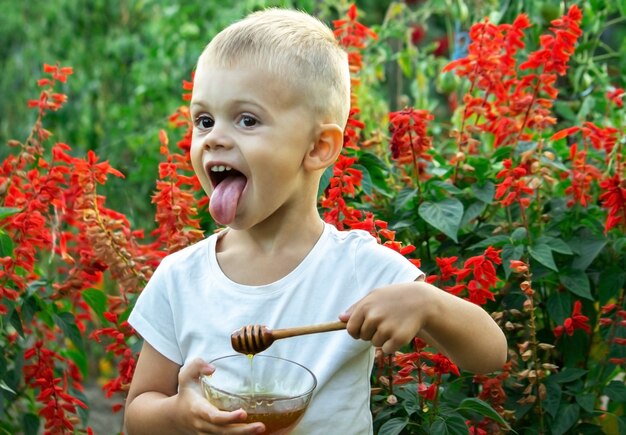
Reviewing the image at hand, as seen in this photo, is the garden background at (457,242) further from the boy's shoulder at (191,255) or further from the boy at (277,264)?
the boy's shoulder at (191,255)

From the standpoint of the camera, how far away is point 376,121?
133 inches

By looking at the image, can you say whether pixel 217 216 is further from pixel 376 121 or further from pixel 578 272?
pixel 376 121

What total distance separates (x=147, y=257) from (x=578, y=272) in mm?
963

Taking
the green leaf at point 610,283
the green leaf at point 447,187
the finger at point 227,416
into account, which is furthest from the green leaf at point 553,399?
the finger at point 227,416

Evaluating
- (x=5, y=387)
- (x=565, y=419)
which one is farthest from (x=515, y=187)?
(x=5, y=387)

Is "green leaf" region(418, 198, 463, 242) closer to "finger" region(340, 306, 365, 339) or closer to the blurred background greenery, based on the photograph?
"finger" region(340, 306, 365, 339)

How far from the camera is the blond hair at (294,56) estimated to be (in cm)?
181

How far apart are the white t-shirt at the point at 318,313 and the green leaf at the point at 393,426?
0.43 ft

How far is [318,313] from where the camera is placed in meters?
1.82

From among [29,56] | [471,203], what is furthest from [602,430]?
[29,56]

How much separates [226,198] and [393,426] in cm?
57

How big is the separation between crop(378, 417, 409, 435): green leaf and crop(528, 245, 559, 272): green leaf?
470 millimetres

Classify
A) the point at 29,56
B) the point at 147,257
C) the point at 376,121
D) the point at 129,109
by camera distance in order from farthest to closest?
1. the point at 29,56
2. the point at 129,109
3. the point at 376,121
4. the point at 147,257

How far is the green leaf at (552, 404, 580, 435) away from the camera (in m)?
2.23
